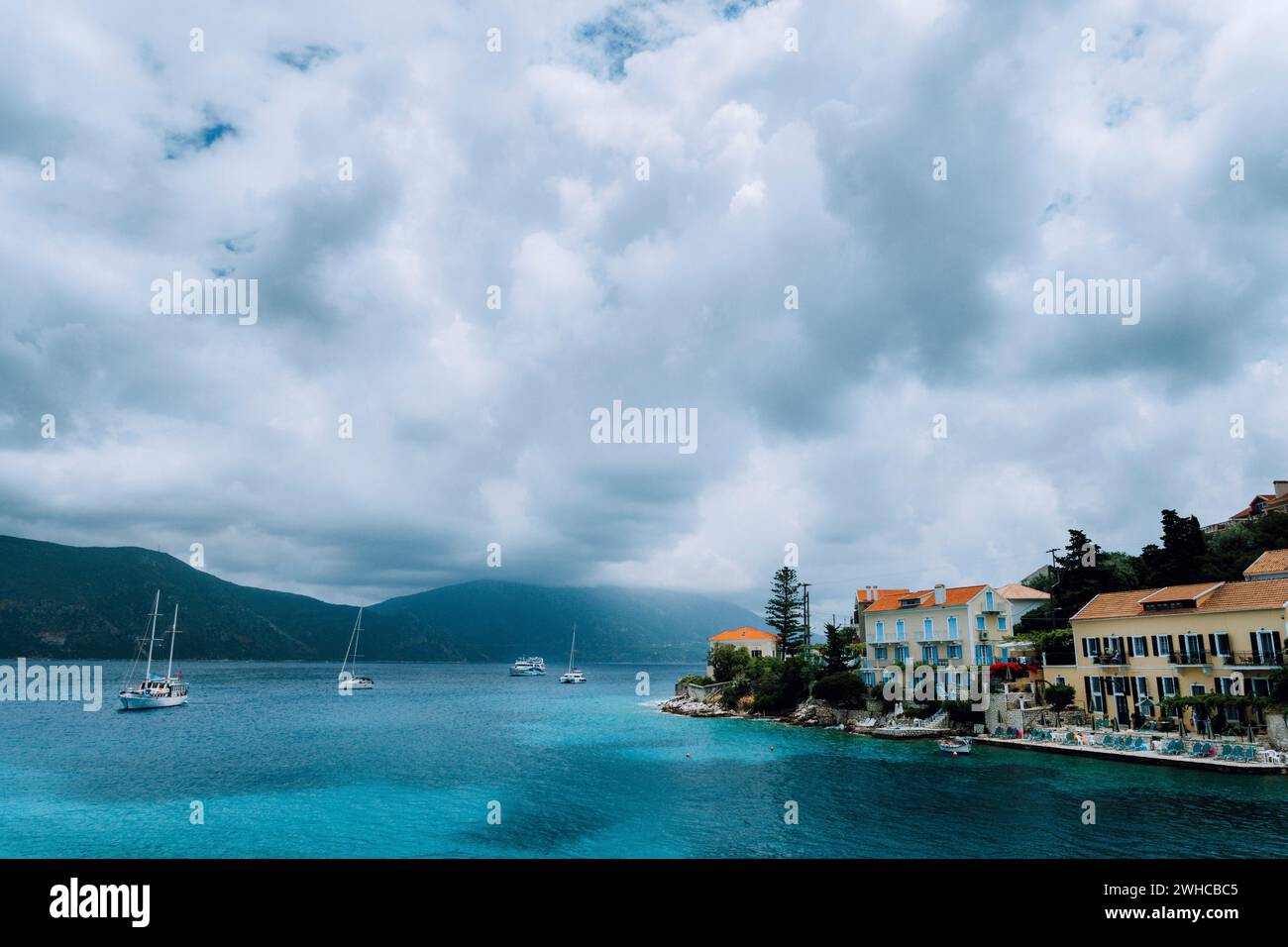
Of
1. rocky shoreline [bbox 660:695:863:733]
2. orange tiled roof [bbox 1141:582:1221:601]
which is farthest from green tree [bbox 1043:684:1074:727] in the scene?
rocky shoreline [bbox 660:695:863:733]

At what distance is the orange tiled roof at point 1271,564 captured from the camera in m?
48.8

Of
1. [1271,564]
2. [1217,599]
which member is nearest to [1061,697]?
[1217,599]

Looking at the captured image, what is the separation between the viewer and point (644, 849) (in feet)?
95.9

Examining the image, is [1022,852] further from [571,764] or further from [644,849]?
[571,764]

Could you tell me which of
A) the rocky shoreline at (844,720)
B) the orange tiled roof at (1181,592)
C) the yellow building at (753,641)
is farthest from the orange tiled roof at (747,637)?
the orange tiled roof at (1181,592)

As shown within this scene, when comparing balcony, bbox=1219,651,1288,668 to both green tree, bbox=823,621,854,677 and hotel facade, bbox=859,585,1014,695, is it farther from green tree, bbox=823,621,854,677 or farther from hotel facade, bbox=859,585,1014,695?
green tree, bbox=823,621,854,677

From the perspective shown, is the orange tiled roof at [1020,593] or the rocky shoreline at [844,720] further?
the orange tiled roof at [1020,593]

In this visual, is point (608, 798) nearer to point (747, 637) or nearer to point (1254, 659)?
point (1254, 659)

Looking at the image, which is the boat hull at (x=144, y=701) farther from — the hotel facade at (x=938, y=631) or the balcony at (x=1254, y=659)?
the balcony at (x=1254, y=659)

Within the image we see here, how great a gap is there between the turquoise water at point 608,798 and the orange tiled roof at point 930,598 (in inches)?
565

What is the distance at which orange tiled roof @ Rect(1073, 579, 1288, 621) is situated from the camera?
143ft


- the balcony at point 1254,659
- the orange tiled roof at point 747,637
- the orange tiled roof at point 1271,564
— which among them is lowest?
the orange tiled roof at point 747,637

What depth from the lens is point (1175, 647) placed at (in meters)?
47.8

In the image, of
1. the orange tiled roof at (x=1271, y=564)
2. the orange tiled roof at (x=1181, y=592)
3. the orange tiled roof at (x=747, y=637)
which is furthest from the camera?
the orange tiled roof at (x=747, y=637)
